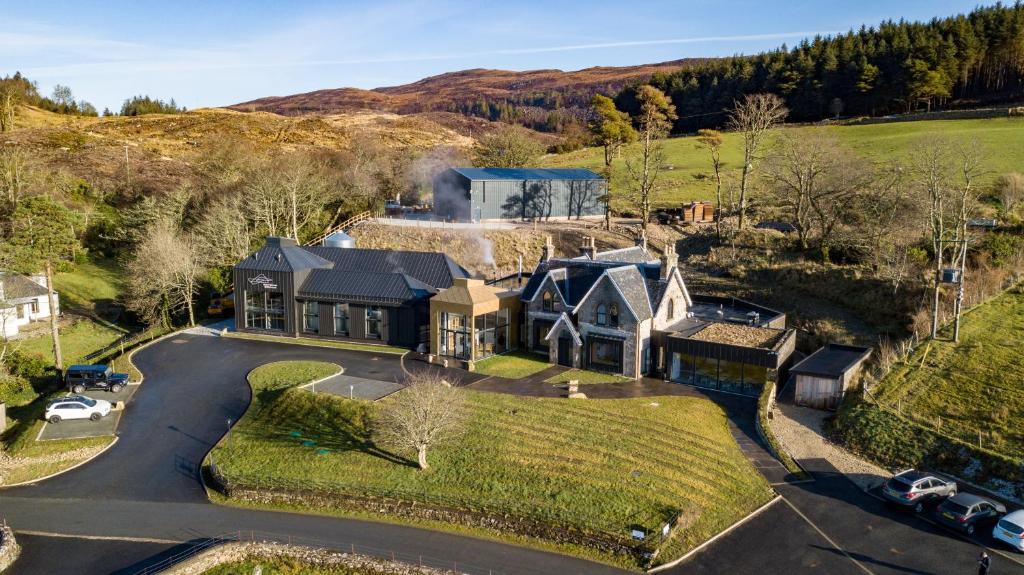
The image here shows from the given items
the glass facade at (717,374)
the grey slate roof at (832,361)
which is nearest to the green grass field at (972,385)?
the grey slate roof at (832,361)

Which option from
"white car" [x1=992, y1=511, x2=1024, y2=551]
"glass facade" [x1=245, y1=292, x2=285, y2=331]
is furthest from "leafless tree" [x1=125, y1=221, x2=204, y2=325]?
"white car" [x1=992, y1=511, x2=1024, y2=551]

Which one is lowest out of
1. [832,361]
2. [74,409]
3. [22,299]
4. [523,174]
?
[74,409]

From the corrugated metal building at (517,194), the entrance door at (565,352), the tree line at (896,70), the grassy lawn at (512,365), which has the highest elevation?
the tree line at (896,70)

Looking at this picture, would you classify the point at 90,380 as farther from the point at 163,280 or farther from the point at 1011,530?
the point at 1011,530

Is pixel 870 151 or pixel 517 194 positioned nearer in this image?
pixel 517 194

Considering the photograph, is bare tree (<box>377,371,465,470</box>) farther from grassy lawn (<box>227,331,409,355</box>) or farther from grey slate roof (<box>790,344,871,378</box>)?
grey slate roof (<box>790,344,871,378</box>)

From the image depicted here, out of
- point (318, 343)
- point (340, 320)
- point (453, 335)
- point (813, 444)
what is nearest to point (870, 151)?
point (813, 444)

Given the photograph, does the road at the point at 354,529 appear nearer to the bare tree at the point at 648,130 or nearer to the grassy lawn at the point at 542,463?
the grassy lawn at the point at 542,463
